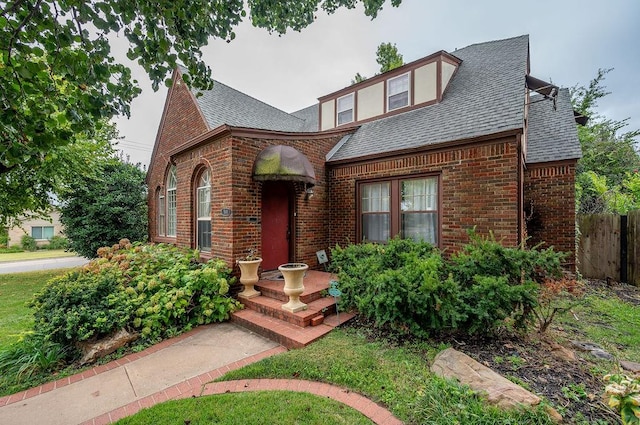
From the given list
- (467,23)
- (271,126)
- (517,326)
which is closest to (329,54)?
(271,126)

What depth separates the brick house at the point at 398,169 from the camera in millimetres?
6195

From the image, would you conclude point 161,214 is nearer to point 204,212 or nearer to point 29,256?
point 204,212

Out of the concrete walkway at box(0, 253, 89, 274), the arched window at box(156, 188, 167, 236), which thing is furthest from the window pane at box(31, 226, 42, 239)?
the arched window at box(156, 188, 167, 236)

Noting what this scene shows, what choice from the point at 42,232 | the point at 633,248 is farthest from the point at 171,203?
the point at 42,232

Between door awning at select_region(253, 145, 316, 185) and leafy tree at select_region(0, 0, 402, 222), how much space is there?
3.25m

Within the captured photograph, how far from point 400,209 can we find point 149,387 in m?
6.31

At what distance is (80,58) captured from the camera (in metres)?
2.50

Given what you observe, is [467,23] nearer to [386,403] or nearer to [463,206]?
[463,206]

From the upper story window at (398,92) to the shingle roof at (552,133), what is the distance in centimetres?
386

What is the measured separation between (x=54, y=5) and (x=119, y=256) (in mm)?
5882

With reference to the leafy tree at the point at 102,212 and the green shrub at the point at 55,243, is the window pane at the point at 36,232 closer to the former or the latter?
the green shrub at the point at 55,243

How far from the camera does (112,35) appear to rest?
2.82 metres

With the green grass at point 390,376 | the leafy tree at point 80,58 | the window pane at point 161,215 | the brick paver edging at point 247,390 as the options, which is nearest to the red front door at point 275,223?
the green grass at point 390,376

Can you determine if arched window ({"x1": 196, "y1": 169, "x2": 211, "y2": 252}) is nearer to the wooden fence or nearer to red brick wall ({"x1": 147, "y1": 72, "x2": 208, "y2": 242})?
red brick wall ({"x1": 147, "y1": 72, "x2": 208, "y2": 242})
